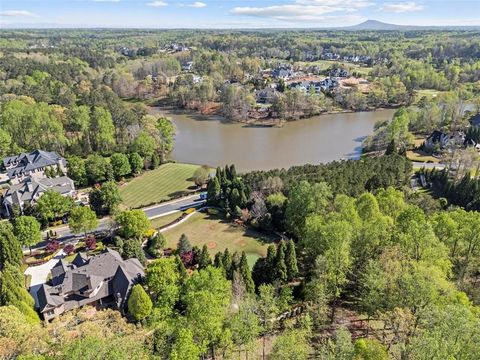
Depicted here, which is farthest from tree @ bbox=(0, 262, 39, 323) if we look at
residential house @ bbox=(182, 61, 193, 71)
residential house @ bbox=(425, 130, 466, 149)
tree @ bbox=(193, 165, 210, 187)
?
residential house @ bbox=(182, 61, 193, 71)

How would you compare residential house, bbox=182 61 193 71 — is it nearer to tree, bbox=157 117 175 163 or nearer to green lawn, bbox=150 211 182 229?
tree, bbox=157 117 175 163

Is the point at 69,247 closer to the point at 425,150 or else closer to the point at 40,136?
the point at 40,136

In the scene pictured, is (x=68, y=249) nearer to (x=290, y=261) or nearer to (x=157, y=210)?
(x=157, y=210)

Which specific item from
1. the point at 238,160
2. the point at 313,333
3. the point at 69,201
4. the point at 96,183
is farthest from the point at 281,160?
the point at 313,333

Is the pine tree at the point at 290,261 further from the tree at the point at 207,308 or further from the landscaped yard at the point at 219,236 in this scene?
the tree at the point at 207,308

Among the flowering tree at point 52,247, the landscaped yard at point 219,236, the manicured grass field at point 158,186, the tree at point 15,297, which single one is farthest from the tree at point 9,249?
the manicured grass field at point 158,186
